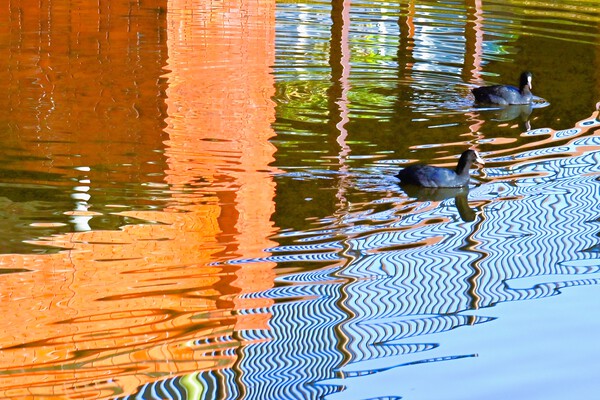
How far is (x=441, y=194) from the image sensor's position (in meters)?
11.6

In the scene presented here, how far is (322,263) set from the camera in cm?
936

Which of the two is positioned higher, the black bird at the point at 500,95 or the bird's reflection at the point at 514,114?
the black bird at the point at 500,95

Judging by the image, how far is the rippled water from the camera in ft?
25.0

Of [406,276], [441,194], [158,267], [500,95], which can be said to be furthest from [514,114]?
[158,267]

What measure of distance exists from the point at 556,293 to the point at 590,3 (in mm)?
18422

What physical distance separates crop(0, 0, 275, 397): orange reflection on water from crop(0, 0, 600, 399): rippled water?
0.8 inches

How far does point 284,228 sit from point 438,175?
74.7 inches

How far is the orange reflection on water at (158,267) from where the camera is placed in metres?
7.52

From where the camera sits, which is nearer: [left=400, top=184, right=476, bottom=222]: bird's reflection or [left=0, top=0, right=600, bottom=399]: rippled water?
[left=0, top=0, right=600, bottom=399]: rippled water

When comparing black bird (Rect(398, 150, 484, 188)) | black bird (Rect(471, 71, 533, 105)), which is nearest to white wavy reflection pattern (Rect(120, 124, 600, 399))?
black bird (Rect(398, 150, 484, 188))

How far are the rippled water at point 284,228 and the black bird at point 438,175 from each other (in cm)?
12

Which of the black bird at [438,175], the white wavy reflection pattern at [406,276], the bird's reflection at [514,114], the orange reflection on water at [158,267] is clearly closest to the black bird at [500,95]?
the bird's reflection at [514,114]

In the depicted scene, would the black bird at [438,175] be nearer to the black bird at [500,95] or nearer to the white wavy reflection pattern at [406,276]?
the white wavy reflection pattern at [406,276]

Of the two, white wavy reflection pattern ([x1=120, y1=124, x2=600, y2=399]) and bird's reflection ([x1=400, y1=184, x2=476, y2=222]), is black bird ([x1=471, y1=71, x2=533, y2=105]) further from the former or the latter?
bird's reflection ([x1=400, y1=184, x2=476, y2=222])
